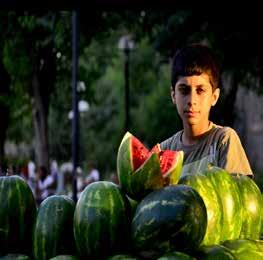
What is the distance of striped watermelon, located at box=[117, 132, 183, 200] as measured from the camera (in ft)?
9.21

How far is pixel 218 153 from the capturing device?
3656 millimetres

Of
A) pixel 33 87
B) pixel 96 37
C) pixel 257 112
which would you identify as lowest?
pixel 257 112

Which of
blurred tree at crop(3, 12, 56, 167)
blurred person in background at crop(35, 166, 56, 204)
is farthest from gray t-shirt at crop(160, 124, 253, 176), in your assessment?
blurred person in background at crop(35, 166, 56, 204)

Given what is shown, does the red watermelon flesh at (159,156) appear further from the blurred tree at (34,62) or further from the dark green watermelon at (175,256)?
the blurred tree at (34,62)

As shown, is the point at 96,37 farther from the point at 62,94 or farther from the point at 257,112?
the point at 257,112

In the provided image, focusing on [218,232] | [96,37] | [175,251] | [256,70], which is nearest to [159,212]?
[175,251]

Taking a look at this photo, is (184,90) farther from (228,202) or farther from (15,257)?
(15,257)

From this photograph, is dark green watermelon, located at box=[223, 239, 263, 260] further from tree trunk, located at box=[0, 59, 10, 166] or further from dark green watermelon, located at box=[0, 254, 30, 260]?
tree trunk, located at box=[0, 59, 10, 166]

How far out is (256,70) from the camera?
50.2 ft

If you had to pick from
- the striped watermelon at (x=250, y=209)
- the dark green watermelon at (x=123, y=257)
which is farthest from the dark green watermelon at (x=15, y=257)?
the striped watermelon at (x=250, y=209)

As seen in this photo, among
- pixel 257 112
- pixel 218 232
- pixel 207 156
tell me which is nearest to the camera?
pixel 218 232

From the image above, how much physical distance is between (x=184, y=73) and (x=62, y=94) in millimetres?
21022

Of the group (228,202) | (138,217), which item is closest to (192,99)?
(228,202)

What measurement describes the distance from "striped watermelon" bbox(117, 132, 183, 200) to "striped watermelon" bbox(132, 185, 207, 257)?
121 millimetres
